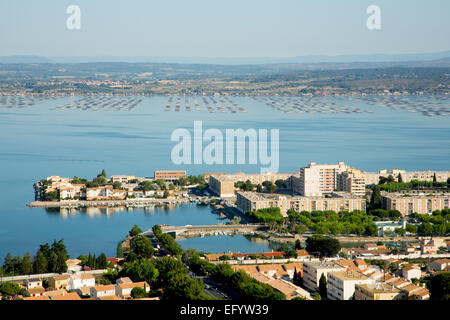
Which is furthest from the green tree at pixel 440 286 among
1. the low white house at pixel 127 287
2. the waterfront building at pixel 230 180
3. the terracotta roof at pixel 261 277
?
the waterfront building at pixel 230 180

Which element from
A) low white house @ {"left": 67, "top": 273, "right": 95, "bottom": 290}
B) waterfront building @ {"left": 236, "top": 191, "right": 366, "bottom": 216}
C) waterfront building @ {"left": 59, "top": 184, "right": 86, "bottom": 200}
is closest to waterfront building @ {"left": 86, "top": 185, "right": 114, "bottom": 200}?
waterfront building @ {"left": 59, "top": 184, "right": 86, "bottom": 200}

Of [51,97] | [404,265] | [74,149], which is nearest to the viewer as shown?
[404,265]

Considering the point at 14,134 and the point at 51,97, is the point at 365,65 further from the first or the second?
the point at 14,134

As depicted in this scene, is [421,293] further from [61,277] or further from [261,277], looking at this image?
[61,277]

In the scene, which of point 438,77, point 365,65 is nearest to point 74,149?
point 438,77

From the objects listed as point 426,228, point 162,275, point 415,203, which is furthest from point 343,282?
point 415,203

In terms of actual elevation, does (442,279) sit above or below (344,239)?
above
